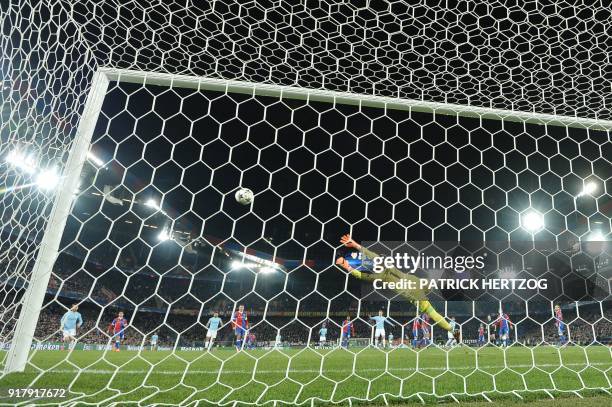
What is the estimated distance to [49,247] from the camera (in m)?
1.73

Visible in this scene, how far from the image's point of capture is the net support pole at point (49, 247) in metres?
1.63

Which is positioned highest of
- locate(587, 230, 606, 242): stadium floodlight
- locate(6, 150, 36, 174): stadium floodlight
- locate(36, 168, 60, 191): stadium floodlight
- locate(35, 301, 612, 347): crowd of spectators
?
locate(587, 230, 606, 242): stadium floodlight

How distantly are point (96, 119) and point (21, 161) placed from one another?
0.48 m

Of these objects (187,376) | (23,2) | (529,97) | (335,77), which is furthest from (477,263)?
(23,2)

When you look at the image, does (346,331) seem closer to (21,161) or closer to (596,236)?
(21,161)

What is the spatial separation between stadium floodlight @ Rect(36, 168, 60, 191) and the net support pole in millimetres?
131

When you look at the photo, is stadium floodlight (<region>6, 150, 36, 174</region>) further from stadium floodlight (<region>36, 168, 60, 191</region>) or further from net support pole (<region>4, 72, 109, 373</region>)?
net support pole (<region>4, 72, 109, 373</region>)

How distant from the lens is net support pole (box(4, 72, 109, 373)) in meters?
1.63

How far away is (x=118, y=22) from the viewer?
2158 mm

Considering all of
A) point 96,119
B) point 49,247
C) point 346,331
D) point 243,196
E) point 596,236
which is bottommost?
point 346,331

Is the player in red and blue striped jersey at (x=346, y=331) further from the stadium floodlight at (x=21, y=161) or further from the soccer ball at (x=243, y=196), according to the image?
the stadium floodlight at (x=21, y=161)

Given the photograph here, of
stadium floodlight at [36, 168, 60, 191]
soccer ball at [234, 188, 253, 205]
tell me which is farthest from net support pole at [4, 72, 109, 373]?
soccer ball at [234, 188, 253, 205]

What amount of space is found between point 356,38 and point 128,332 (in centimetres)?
1355

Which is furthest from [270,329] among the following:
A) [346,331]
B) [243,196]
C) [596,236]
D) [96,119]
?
[96,119]
